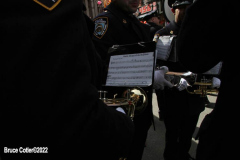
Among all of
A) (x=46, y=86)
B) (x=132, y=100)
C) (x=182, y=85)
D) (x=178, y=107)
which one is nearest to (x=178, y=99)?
(x=178, y=107)

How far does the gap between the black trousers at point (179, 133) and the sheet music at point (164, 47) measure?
801 mm

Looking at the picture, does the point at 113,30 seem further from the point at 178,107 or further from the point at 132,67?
the point at 178,107

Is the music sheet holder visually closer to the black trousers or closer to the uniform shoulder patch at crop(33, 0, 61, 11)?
the uniform shoulder patch at crop(33, 0, 61, 11)

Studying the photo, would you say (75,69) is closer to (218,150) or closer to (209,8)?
A: (209,8)

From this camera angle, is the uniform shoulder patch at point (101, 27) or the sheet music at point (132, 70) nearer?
the sheet music at point (132, 70)

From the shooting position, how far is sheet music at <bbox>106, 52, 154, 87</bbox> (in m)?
1.09

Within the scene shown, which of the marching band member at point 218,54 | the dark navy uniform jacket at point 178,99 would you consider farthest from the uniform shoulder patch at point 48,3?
the dark navy uniform jacket at point 178,99

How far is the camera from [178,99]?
2092mm

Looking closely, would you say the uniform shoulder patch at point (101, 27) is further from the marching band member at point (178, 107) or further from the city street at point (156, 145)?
the city street at point (156, 145)

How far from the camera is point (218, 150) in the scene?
0.78 meters

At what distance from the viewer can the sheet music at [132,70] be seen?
42.8 inches

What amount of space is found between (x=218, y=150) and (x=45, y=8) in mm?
938

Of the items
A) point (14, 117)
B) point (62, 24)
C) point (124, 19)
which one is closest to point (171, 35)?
point (124, 19)

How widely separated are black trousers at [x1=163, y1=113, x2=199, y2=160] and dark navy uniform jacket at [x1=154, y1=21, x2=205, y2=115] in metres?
0.11
